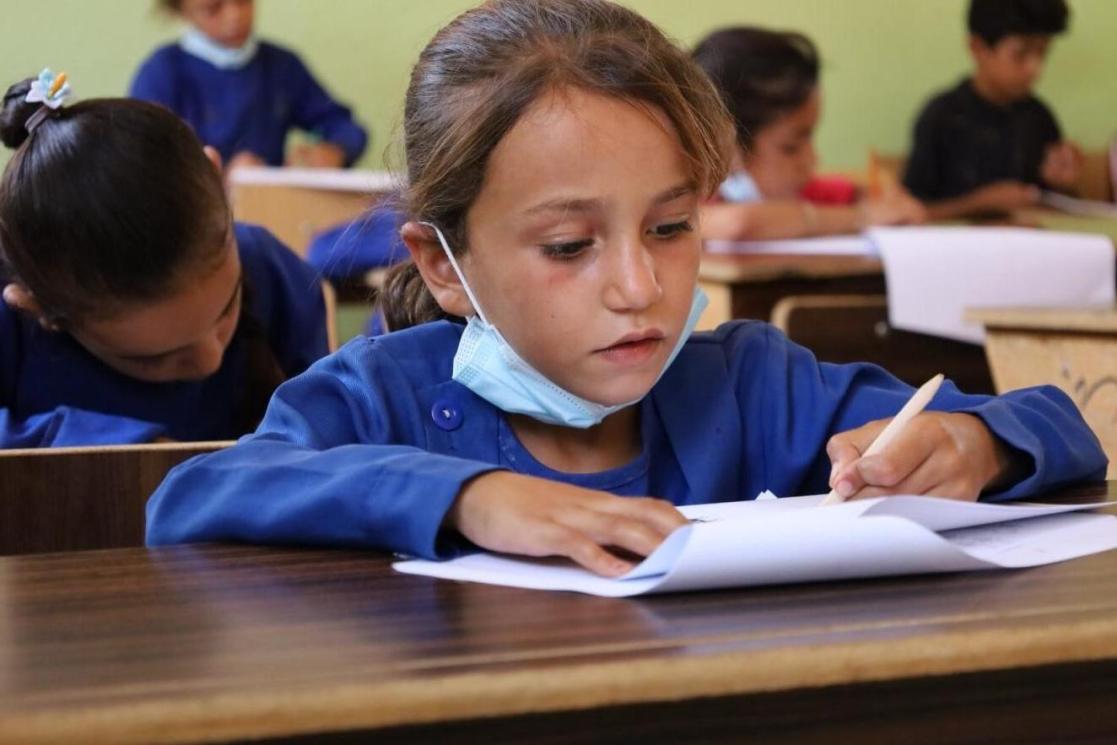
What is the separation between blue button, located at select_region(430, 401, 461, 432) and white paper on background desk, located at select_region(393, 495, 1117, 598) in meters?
0.29

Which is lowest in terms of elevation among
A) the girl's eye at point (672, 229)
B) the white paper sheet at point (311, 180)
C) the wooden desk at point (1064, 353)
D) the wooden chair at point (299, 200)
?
the wooden chair at point (299, 200)

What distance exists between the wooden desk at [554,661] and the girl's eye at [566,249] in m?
0.36

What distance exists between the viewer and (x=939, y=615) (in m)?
0.74

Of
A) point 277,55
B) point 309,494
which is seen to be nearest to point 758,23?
point 277,55

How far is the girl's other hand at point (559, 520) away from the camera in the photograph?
86 centimetres

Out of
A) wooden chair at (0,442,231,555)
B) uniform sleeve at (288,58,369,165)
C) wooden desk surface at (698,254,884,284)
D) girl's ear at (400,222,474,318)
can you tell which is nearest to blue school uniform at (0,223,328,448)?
wooden chair at (0,442,231,555)

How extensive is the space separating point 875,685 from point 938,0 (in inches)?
202

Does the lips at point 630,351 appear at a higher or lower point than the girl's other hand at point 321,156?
higher

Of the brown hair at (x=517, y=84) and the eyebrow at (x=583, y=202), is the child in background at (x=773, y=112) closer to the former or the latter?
the brown hair at (x=517, y=84)

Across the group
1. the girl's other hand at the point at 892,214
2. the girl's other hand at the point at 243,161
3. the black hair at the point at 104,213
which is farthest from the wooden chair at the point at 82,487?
the girl's other hand at the point at 243,161

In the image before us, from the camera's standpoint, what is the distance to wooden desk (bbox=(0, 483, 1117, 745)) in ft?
2.06

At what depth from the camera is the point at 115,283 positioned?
71.7 inches

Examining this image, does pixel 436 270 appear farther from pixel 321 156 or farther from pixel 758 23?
pixel 758 23

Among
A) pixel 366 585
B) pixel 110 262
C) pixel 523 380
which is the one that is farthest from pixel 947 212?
pixel 366 585
